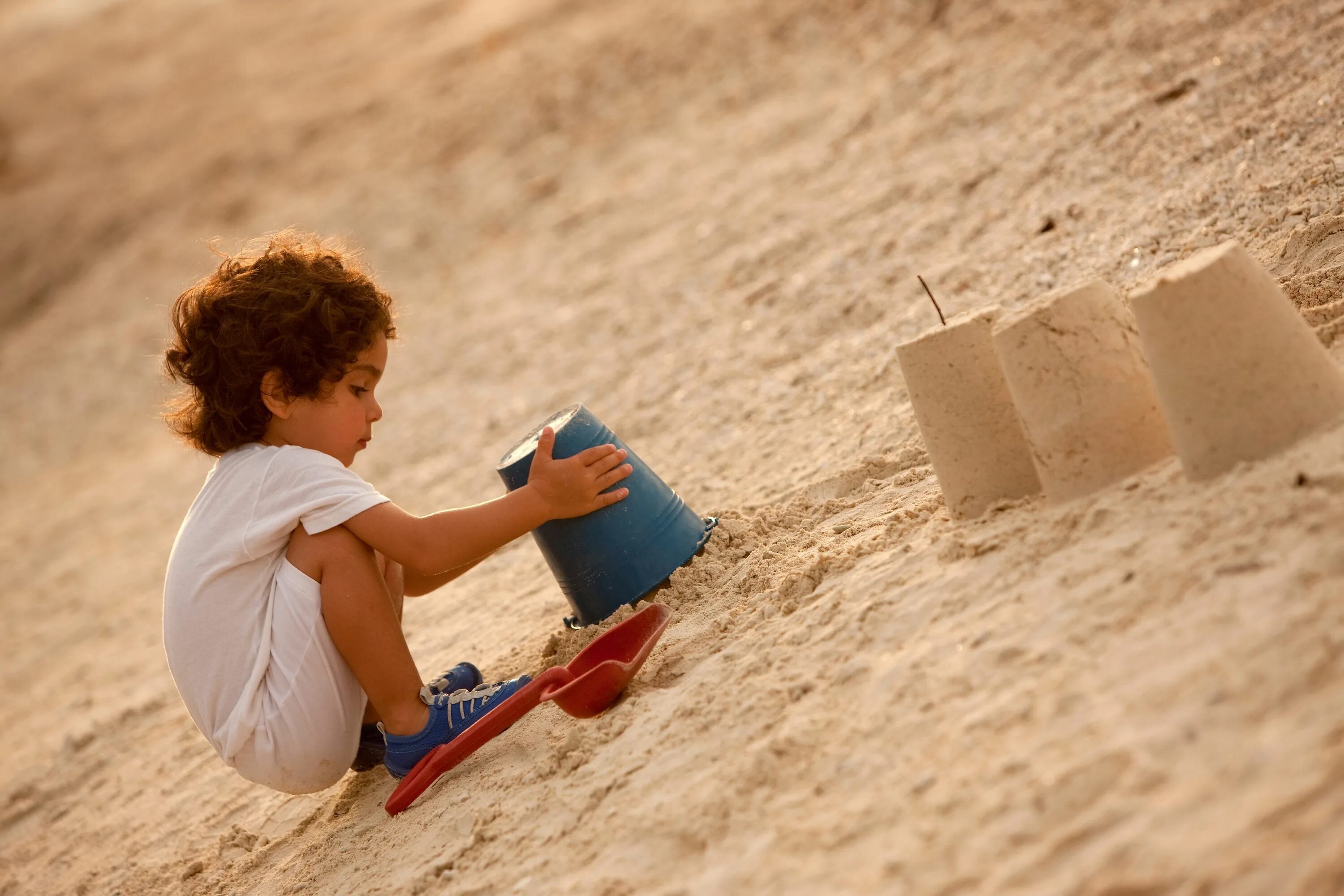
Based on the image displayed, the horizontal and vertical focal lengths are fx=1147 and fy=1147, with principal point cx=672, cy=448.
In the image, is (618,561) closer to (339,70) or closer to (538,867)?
(538,867)

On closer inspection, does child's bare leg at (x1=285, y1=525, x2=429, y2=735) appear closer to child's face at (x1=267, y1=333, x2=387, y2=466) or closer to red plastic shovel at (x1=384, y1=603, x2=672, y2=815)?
red plastic shovel at (x1=384, y1=603, x2=672, y2=815)

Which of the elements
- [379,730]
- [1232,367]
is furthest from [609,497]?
[1232,367]

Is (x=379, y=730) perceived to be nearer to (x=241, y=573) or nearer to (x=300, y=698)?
(x=300, y=698)

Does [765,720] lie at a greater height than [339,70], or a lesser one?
lesser

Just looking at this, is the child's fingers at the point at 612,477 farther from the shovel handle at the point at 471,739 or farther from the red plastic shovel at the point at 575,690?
the shovel handle at the point at 471,739

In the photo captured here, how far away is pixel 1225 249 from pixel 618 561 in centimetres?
136

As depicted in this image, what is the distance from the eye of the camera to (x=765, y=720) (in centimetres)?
186

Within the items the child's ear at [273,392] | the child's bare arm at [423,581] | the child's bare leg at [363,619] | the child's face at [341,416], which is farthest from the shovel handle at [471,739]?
the child's ear at [273,392]

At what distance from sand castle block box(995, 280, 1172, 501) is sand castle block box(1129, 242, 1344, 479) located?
0.48 ft

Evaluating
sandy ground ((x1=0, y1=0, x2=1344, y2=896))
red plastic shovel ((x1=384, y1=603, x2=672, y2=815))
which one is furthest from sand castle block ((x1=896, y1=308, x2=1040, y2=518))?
red plastic shovel ((x1=384, y1=603, x2=672, y2=815))

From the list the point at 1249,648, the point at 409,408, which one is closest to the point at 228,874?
the point at 1249,648

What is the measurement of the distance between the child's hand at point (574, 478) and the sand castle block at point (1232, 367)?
1.15 meters

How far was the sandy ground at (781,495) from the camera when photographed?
4.84 feet

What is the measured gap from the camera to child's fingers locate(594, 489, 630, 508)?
2498 mm
